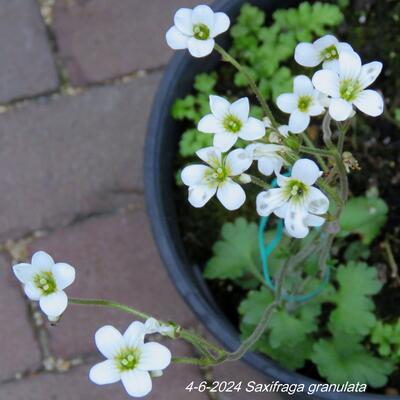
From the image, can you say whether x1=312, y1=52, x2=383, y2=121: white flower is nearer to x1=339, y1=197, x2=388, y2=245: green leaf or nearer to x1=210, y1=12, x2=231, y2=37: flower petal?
x1=210, y1=12, x2=231, y2=37: flower petal

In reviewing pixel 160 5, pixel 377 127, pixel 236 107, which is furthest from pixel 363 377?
pixel 160 5

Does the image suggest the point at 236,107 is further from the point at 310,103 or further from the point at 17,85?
the point at 17,85

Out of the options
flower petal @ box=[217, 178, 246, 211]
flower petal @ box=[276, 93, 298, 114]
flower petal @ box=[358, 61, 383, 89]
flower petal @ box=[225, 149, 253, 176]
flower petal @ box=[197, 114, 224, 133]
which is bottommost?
flower petal @ box=[217, 178, 246, 211]

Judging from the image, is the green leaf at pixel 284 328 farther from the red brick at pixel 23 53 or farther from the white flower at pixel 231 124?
the red brick at pixel 23 53

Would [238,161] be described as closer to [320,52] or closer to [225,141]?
[225,141]

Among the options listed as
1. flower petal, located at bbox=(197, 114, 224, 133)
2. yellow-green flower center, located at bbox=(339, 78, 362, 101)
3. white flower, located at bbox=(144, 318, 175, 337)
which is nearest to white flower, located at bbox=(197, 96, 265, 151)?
flower petal, located at bbox=(197, 114, 224, 133)
